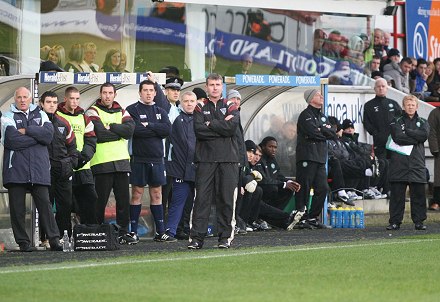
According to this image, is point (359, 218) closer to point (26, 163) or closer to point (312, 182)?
point (312, 182)

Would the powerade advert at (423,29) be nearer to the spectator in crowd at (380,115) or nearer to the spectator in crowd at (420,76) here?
the spectator in crowd at (420,76)

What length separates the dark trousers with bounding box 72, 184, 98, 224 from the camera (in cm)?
1878

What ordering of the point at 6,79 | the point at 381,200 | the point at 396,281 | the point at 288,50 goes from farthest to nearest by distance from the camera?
the point at 288,50 < the point at 381,200 < the point at 6,79 < the point at 396,281

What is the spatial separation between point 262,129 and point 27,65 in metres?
4.17

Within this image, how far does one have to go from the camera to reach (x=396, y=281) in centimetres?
1305

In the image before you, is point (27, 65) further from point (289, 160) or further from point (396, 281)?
point (396, 281)

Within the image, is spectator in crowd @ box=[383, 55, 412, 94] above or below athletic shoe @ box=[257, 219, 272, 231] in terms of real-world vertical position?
above

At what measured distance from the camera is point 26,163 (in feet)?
58.2

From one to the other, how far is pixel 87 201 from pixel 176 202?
5.68ft

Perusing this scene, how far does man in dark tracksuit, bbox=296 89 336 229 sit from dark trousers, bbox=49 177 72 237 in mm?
5676

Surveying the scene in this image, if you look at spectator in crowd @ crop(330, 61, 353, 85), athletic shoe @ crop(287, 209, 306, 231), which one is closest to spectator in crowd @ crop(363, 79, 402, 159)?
spectator in crowd @ crop(330, 61, 353, 85)

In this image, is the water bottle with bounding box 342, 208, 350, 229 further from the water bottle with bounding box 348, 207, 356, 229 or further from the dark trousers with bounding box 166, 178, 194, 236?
the dark trousers with bounding box 166, 178, 194, 236

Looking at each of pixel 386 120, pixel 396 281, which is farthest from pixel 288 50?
pixel 396 281

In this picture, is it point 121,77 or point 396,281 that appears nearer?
point 396,281
